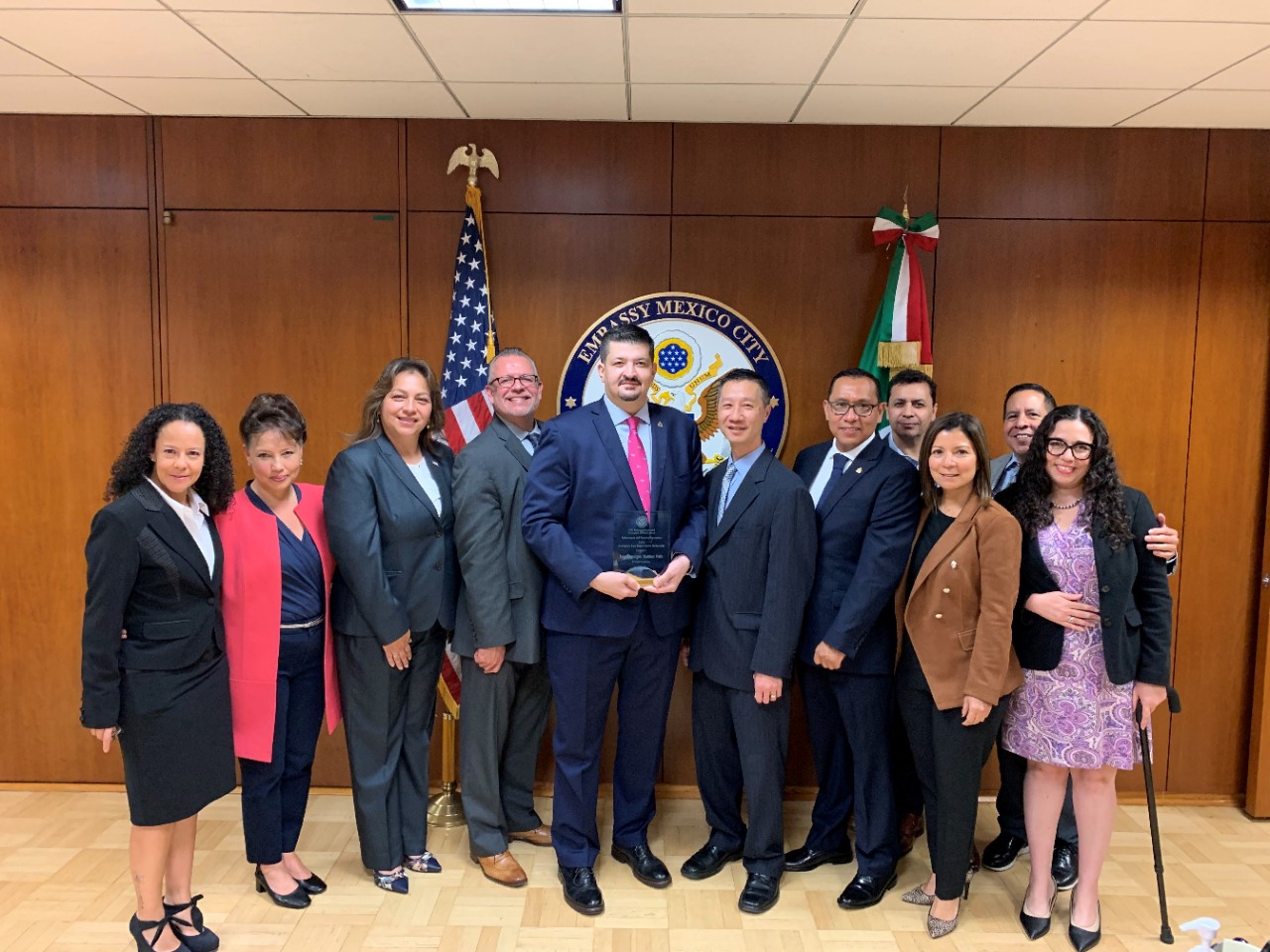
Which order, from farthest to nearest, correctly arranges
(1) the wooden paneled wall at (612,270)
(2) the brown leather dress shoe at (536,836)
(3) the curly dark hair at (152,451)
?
(1) the wooden paneled wall at (612,270) → (2) the brown leather dress shoe at (536,836) → (3) the curly dark hair at (152,451)

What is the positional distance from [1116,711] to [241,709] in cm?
272

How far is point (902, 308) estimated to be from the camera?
3.59 metres

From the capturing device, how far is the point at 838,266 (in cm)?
376

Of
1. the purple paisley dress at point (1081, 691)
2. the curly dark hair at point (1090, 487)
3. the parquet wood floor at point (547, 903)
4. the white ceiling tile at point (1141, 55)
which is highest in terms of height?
the white ceiling tile at point (1141, 55)

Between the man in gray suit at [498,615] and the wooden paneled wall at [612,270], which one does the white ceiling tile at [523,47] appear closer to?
the wooden paneled wall at [612,270]

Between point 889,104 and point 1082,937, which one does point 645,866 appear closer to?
point 1082,937

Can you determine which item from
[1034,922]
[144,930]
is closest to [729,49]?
[1034,922]

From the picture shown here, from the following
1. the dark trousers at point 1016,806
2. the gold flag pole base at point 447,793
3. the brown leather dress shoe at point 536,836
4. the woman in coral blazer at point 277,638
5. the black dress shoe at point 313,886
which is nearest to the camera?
the woman in coral blazer at point 277,638

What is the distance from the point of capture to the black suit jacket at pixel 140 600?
232 centimetres

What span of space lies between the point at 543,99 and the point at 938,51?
4.90ft

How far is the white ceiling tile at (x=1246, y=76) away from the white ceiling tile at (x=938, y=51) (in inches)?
29.5

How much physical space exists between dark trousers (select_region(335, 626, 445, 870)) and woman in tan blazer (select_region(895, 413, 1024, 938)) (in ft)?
5.40

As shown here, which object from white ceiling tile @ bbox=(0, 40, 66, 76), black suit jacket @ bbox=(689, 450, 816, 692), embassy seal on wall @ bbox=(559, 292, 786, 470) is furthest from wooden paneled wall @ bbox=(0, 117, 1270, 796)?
black suit jacket @ bbox=(689, 450, 816, 692)

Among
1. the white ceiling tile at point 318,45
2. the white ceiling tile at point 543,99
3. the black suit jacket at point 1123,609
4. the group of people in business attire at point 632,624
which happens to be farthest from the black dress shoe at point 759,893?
the white ceiling tile at point 318,45
